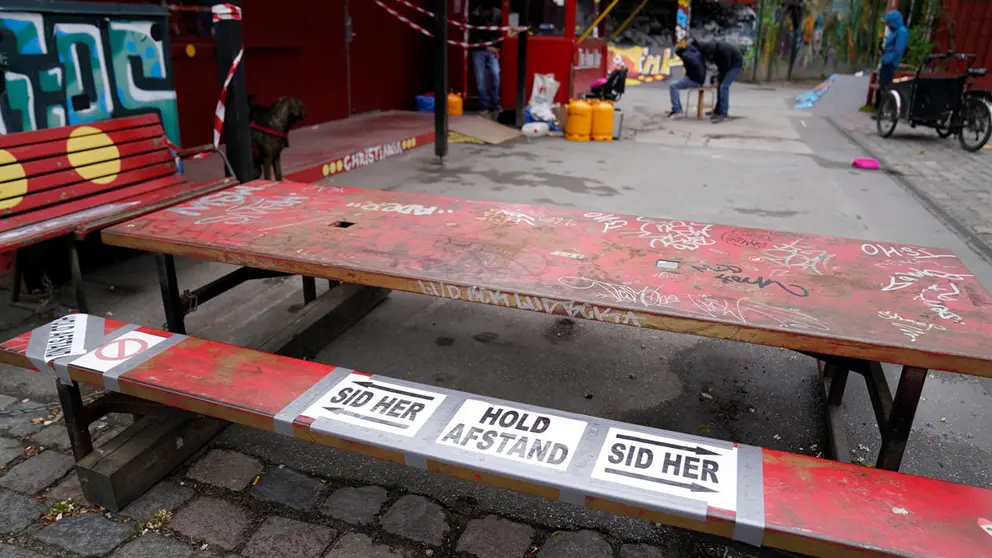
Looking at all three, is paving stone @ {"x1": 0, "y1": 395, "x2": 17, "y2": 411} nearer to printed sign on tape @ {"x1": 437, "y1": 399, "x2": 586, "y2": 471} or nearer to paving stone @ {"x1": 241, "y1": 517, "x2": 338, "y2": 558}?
paving stone @ {"x1": 241, "y1": 517, "x2": 338, "y2": 558}

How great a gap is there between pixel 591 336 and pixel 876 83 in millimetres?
12778

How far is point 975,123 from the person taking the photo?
926 cm

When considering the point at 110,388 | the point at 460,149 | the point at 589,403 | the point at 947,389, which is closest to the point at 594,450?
the point at 589,403

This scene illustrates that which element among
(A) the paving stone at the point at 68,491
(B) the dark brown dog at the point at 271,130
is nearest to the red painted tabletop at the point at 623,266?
(A) the paving stone at the point at 68,491

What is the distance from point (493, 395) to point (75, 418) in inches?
64.0

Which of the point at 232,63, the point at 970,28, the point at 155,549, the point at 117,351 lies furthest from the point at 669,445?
the point at 970,28

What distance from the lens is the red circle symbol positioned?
2268 mm

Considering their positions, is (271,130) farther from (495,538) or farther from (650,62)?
(650,62)

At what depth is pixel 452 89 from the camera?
37.9ft

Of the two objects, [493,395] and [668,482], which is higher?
[668,482]

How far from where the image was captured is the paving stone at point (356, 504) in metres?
2.25

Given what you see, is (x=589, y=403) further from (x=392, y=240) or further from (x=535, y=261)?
(x=392, y=240)

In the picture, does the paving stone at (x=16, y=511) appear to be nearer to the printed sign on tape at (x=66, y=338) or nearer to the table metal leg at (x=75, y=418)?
the table metal leg at (x=75, y=418)

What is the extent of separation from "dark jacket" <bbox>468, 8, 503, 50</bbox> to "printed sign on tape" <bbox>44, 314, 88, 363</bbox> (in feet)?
32.4
